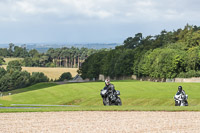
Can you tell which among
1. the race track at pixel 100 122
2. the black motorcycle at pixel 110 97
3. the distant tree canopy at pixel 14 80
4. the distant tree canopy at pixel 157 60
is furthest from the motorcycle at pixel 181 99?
the distant tree canopy at pixel 14 80

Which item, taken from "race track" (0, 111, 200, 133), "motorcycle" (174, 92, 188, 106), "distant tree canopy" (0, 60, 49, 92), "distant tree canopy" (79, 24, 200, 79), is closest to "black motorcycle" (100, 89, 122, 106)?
"race track" (0, 111, 200, 133)

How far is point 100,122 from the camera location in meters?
20.9

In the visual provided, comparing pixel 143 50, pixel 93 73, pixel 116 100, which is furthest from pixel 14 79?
pixel 116 100

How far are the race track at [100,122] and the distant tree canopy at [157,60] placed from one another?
85.5m

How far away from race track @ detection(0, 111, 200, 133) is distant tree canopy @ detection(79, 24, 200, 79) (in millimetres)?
85472

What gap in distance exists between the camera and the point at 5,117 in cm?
2253

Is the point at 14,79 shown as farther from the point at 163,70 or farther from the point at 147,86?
the point at 147,86

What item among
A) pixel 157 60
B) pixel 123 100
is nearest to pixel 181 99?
pixel 123 100

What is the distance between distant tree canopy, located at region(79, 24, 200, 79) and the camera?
383ft

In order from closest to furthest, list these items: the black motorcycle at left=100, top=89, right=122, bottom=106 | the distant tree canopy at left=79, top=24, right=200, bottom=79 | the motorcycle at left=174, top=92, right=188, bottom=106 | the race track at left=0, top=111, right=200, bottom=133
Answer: the race track at left=0, top=111, right=200, bottom=133, the black motorcycle at left=100, top=89, right=122, bottom=106, the motorcycle at left=174, top=92, right=188, bottom=106, the distant tree canopy at left=79, top=24, right=200, bottom=79

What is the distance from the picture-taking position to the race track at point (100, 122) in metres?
18.9

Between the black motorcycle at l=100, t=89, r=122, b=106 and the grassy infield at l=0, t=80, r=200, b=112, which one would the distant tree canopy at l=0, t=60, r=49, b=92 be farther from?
the black motorcycle at l=100, t=89, r=122, b=106

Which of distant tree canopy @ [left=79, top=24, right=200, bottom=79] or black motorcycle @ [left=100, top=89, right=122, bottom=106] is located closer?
black motorcycle @ [left=100, top=89, right=122, bottom=106]

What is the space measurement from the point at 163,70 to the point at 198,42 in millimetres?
28361
